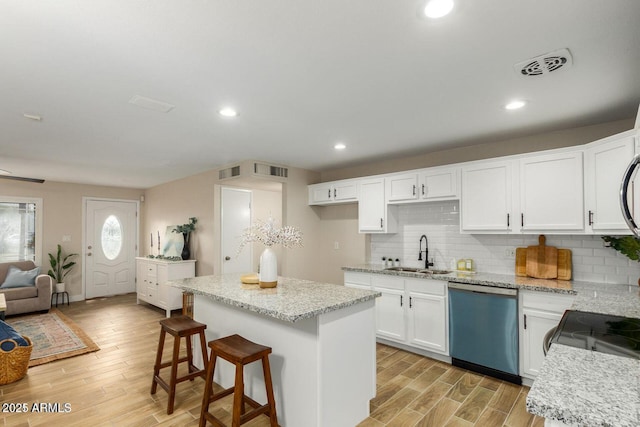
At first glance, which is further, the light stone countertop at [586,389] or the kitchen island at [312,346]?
the kitchen island at [312,346]

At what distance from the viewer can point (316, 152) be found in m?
4.28

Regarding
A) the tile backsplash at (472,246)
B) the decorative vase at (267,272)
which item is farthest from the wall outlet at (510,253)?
the decorative vase at (267,272)

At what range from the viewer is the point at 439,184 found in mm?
3871

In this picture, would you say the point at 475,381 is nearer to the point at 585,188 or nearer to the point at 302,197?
the point at 585,188

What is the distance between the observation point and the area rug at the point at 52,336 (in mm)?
3729

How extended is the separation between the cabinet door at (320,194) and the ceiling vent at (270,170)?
1.68ft

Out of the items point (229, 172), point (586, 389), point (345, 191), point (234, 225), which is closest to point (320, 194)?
point (345, 191)

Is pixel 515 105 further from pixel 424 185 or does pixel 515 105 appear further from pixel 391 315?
pixel 391 315

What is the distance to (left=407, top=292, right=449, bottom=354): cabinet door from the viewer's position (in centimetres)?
348

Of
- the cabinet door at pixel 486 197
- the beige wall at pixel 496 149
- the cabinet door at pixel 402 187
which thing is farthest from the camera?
the cabinet door at pixel 402 187

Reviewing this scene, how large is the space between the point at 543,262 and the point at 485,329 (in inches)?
36.5

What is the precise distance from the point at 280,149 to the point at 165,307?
3.50 m

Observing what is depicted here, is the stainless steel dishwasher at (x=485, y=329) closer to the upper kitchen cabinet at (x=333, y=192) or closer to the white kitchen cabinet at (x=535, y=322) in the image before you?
the white kitchen cabinet at (x=535, y=322)

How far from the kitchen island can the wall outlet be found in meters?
2.00
